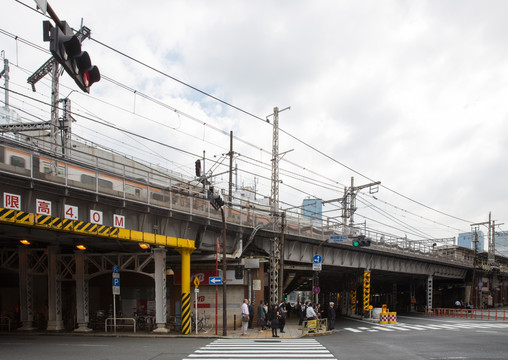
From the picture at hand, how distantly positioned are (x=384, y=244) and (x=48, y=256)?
3091 centimetres

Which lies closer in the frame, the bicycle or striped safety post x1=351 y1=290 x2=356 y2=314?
the bicycle

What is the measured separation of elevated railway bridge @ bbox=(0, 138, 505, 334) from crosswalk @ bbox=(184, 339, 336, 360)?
427 cm

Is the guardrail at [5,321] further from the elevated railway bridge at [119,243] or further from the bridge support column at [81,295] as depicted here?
the bridge support column at [81,295]

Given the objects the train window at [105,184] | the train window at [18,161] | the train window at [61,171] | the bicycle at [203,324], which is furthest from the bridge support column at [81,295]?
the train window at [18,161]

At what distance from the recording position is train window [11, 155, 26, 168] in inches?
630

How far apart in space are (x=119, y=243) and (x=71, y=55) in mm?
18789

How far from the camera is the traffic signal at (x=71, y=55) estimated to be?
23.1 feet

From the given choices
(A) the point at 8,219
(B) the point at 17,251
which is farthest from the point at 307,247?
(A) the point at 8,219

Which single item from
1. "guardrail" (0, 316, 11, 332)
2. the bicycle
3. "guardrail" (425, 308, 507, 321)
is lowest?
"guardrail" (425, 308, 507, 321)

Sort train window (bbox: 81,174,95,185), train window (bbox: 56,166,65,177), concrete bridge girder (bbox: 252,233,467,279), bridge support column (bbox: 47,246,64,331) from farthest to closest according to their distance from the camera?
concrete bridge girder (bbox: 252,233,467,279) < bridge support column (bbox: 47,246,64,331) < train window (bbox: 81,174,95,185) < train window (bbox: 56,166,65,177)

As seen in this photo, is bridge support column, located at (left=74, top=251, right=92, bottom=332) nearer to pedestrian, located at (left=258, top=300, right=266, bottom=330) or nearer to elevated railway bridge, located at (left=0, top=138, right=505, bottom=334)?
elevated railway bridge, located at (left=0, top=138, right=505, bottom=334)

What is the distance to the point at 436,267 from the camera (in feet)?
188

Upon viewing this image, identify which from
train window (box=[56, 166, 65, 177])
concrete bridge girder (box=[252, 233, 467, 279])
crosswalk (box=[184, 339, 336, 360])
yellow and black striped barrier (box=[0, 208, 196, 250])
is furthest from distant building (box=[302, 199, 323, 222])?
train window (box=[56, 166, 65, 177])

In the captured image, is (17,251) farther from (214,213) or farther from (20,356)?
(20,356)
